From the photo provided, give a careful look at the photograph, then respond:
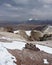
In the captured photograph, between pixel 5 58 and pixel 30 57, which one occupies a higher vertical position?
pixel 5 58

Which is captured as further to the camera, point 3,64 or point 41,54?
point 41,54

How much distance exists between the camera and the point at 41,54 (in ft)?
84.1

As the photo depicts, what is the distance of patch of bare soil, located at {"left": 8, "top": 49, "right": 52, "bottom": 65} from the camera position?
2341 cm

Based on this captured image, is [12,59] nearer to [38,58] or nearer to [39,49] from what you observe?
[38,58]

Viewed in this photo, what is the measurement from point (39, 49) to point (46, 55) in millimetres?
2054

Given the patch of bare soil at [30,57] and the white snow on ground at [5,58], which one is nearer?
the white snow on ground at [5,58]

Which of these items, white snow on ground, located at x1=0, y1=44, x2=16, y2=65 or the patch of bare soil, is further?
the patch of bare soil

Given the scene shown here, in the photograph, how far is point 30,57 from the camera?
24328mm

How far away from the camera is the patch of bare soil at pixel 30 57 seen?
2341 cm

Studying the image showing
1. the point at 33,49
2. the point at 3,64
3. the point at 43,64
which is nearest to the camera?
the point at 3,64

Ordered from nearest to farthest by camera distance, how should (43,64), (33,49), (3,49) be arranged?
(43,64) → (3,49) → (33,49)

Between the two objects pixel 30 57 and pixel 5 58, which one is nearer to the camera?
pixel 5 58

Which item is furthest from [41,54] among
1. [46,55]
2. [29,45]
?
[29,45]

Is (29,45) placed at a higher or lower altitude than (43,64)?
higher
